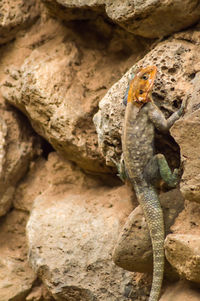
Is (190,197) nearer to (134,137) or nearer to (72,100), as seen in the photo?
(134,137)

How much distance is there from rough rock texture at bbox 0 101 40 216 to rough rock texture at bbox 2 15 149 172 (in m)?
0.21

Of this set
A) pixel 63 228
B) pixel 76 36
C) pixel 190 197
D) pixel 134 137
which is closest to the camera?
pixel 190 197

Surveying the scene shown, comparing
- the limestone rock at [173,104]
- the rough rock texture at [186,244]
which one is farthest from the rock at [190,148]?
the rough rock texture at [186,244]

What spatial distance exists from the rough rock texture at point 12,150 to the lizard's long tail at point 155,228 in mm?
1535

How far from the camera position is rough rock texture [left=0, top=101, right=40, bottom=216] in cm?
426

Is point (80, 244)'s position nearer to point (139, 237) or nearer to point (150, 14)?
point (139, 237)

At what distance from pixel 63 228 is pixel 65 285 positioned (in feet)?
1.46

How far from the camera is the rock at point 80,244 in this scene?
3.54 metres

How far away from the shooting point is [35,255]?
151 inches

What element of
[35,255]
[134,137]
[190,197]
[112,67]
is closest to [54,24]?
[112,67]

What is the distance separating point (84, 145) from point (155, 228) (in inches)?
41.0

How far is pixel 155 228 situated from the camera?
301cm

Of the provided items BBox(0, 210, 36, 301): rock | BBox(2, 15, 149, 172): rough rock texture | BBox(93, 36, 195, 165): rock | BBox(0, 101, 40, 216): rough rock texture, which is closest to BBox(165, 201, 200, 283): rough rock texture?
BBox(93, 36, 195, 165): rock

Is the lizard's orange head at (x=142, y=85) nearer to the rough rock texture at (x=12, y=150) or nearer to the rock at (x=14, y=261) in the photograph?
the rough rock texture at (x=12, y=150)
